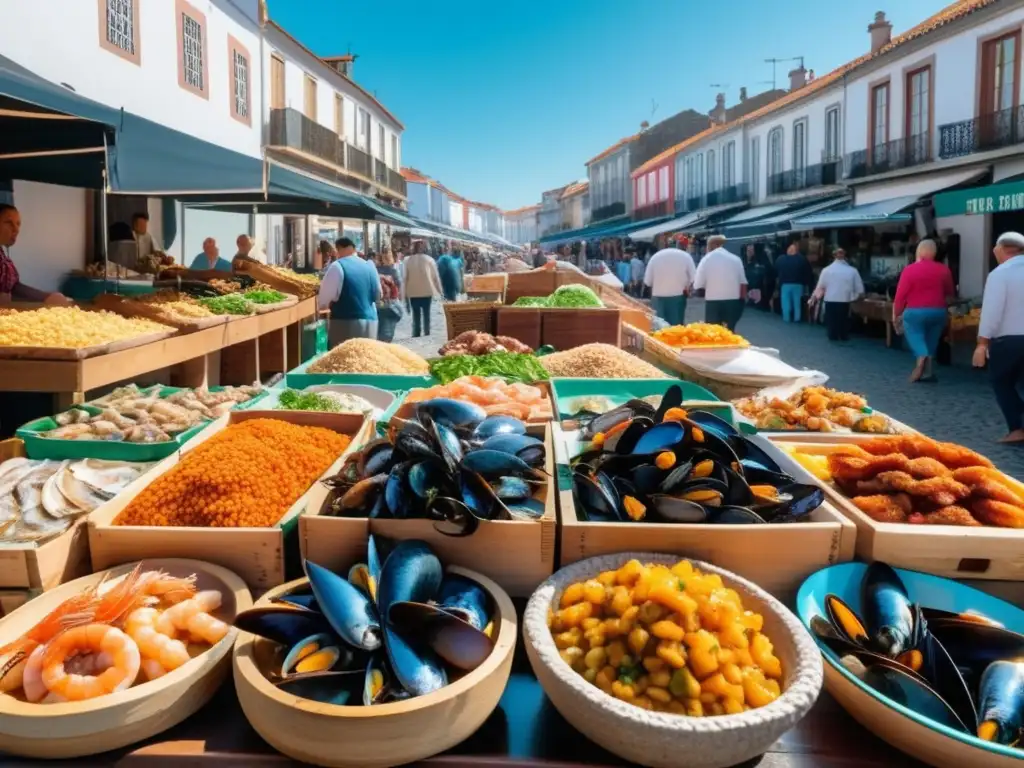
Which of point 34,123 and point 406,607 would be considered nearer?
point 406,607

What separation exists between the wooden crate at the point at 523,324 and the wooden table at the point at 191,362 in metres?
2.30

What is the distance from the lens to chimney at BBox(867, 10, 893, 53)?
76.6 ft

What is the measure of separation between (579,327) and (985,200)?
24.7 ft

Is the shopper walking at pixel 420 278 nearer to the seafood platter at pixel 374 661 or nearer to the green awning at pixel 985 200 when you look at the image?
the green awning at pixel 985 200

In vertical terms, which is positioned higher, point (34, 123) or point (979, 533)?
point (34, 123)

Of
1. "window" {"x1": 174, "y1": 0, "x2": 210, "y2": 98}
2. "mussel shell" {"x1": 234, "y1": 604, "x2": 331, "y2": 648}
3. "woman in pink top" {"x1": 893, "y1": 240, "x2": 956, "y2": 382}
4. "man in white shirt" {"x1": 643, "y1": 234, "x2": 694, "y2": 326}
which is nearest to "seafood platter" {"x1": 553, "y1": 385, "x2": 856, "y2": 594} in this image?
"mussel shell" {"x1": 234, "y1": 604, "x2": 331, "y2": 648}

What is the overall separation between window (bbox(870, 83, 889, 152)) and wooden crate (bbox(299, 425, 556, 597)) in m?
22.1

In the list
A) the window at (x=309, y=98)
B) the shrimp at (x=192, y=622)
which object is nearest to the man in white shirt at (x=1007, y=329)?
the shrimp at (x=192, y=622)

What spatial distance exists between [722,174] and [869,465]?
35450 mm

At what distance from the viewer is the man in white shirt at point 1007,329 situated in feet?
21.7

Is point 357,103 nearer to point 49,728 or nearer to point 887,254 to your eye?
point 887,254

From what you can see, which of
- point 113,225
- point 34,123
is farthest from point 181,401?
point 113,225

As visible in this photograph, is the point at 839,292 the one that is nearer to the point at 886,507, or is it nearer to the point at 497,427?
the point at 886,507

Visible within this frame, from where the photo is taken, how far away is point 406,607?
172cm
